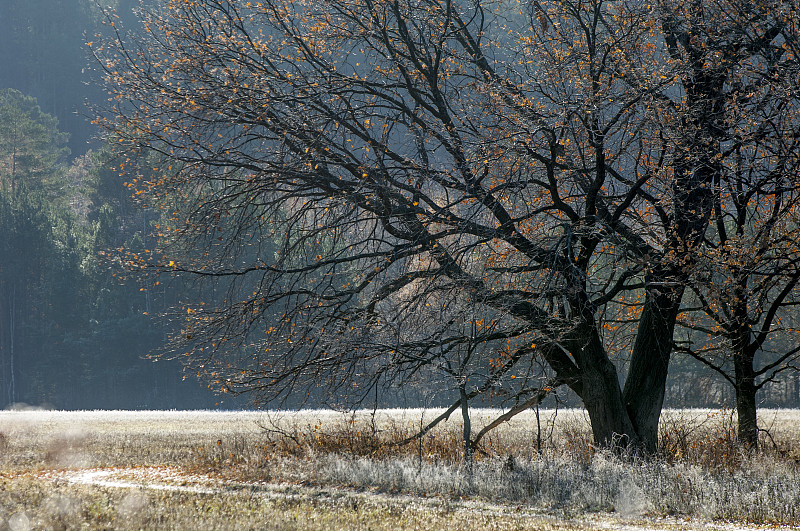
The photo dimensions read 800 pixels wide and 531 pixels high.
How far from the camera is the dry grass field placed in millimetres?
8695

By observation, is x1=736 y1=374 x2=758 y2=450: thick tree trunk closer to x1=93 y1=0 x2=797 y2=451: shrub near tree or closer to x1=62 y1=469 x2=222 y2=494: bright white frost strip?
x1=93 y1=0 x2=797 y2=451: shrub near tree

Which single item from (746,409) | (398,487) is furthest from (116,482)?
(746,409)

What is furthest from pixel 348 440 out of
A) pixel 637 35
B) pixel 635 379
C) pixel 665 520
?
pixel 637 35

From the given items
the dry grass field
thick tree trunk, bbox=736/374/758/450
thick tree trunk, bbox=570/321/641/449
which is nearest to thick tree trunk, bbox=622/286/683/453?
thick tree trunk, bbox=570/321/641/449

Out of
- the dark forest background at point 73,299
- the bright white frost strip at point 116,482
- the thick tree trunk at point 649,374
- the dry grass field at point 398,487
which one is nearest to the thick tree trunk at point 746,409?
the dry grass field at point 398,487

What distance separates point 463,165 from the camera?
41.0 feet

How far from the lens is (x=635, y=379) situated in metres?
13.7

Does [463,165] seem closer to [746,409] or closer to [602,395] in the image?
[602,395]

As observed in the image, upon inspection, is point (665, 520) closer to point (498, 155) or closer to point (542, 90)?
point (498, 155)

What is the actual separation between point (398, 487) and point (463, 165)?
16.7ft

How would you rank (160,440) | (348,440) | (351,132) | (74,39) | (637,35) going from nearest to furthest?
(637,35)
(351,132)
(348,440)
(160,440)
(74,39)

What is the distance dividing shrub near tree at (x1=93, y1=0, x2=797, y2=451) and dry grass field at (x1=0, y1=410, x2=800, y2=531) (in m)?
1.32

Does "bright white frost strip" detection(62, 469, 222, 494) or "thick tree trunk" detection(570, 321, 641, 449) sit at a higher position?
"thick tree trunk" detection(570, 321, 641, 449)

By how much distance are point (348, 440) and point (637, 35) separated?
28.1 ft
